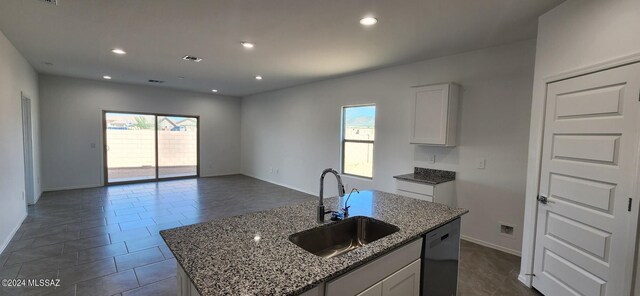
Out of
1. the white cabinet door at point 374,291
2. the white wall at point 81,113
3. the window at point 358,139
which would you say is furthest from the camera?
the white wall at point 81,113

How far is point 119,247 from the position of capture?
3.27m

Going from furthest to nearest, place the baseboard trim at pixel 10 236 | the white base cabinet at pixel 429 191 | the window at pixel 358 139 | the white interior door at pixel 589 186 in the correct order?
the window at pixel 358 139, the white base cabinet at pixel 429 191, the baseboard trim at pixel 10 236, the white interior door at pixel 589 186

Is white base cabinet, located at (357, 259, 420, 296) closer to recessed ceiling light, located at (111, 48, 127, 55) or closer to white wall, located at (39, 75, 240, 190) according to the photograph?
recessed ceiling light, located at (111, 48, 127, 55)

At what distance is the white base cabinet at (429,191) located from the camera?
3.51 meters

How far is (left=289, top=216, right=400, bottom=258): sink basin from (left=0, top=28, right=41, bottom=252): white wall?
3760 mm

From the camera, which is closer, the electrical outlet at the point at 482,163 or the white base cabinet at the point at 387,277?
the white base cabinet at the point at 387,277

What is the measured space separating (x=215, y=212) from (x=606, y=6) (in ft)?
16.9

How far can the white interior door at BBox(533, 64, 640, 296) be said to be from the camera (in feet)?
5.88

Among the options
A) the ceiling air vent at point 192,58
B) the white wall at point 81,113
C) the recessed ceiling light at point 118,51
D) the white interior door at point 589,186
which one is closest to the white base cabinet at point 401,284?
the white interior door at point 589,186

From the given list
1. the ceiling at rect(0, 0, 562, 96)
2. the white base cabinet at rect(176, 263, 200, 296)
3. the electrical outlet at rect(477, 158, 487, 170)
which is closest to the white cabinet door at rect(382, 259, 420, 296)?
the white base cabinet at rect(176, 263, 200, 296)

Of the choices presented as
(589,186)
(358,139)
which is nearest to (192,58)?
(358,139)

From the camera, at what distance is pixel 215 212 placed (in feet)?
15.5

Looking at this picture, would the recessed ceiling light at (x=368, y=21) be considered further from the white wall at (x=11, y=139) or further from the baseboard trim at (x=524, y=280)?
the white wall at (x=11, y=139)

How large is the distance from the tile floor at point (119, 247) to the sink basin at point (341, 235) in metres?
1.28
